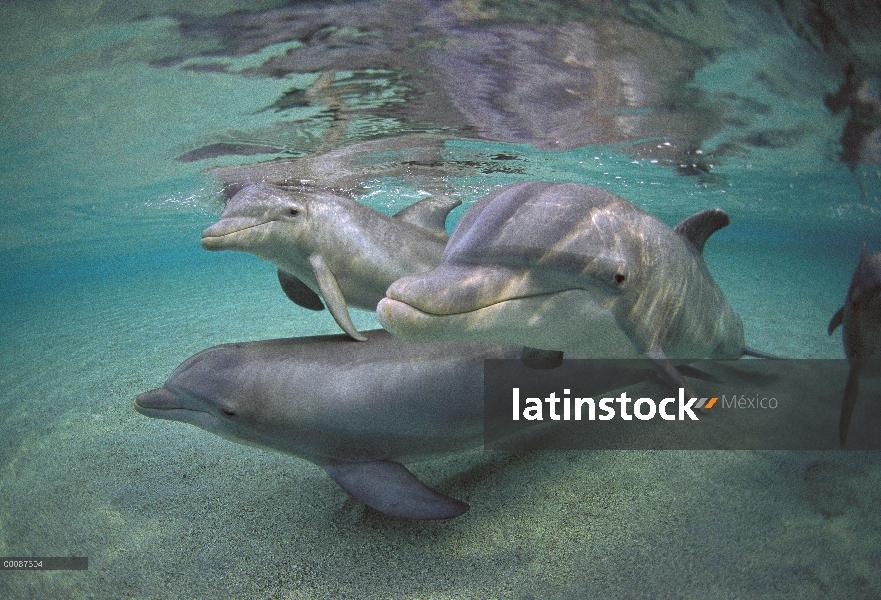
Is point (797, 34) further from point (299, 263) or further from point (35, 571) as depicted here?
point (35, 571)

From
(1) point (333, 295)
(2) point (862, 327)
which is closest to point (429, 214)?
(1) point (333, 295)

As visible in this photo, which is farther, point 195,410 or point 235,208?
point 235,208

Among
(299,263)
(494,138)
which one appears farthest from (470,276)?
(494,138)

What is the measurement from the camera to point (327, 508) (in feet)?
13.4

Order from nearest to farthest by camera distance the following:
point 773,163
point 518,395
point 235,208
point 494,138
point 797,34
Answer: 1. point 518,395
2. point 235,208
3. point 797,34
4. point 494,138
5. point 773,163

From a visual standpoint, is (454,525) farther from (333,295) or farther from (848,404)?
(848,404)

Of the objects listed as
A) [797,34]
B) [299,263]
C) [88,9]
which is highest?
[88,9]

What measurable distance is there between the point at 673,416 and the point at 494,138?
6.83m

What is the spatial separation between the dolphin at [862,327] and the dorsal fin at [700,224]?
73.4 inches

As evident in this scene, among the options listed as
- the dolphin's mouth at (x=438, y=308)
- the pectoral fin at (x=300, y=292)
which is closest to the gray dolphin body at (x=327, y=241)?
the pectoral fin at (x=300, y=292)

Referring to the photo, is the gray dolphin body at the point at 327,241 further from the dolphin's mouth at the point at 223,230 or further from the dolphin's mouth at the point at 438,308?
the dolphin's mouth at the point at 438,308

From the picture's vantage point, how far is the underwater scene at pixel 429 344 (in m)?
2.90

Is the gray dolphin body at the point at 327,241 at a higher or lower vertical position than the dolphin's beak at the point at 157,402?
higher

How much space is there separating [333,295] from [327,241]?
62 cm
